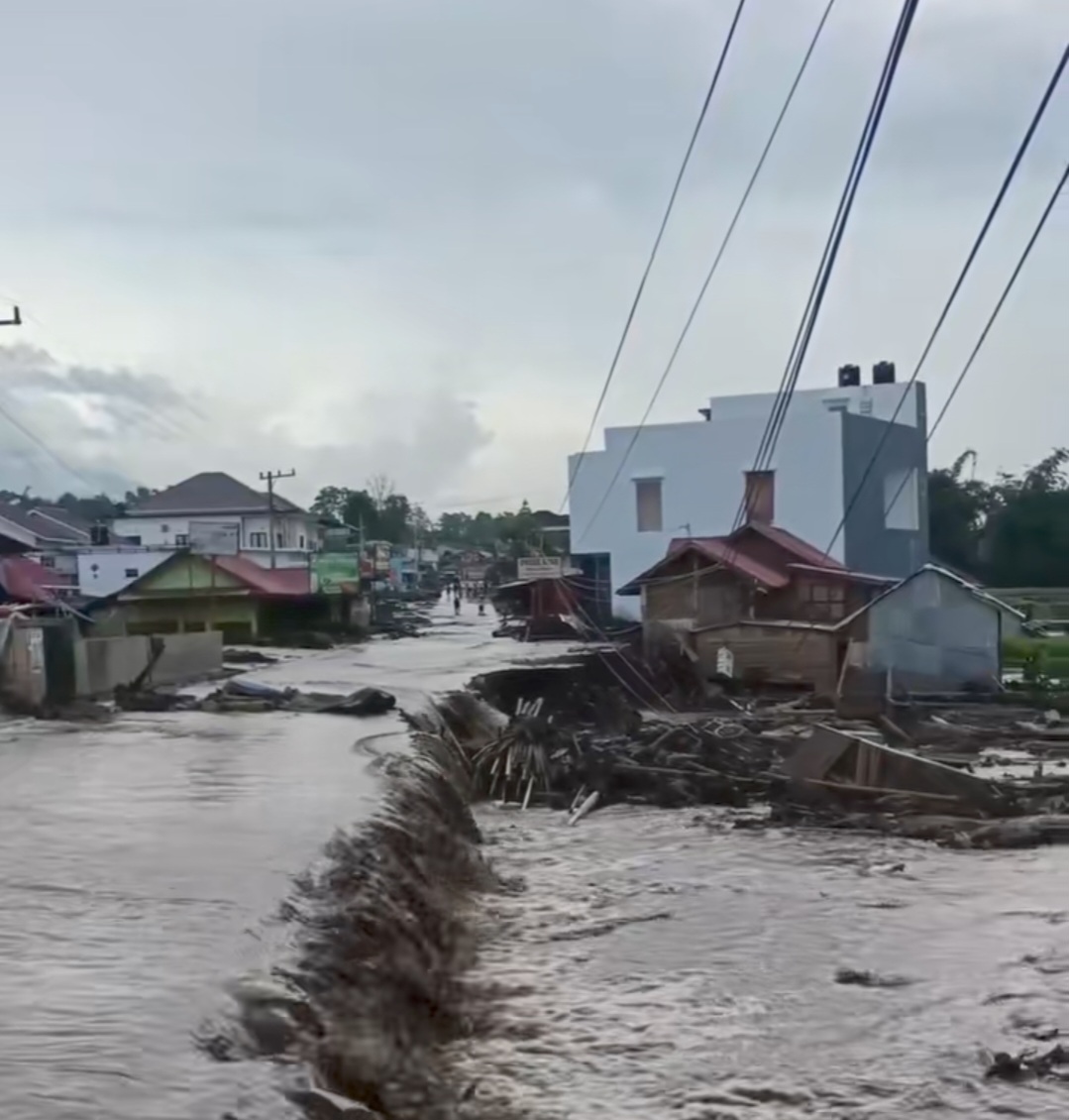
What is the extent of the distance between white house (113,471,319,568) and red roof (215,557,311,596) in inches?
304

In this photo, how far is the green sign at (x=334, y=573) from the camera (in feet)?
186

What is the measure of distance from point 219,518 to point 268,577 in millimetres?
15459

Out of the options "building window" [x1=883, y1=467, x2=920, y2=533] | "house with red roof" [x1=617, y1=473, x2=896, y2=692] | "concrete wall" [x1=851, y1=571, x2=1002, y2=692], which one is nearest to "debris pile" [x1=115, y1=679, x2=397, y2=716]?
"house with red roof" [x1=617, y1=473, x2=896, y2=692]

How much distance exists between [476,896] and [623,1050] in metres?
4.99

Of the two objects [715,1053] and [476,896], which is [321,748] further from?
[715,1053]

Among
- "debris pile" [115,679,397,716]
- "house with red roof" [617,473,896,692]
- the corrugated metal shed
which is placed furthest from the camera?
"house with red roof" [617,473,896,692]

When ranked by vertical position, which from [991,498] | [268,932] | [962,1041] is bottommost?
[962,1041]

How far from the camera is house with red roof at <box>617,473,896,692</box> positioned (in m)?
38.0

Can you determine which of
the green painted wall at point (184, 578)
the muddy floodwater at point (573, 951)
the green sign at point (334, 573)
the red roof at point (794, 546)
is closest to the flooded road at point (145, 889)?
the muddy floodwater at point (573, 951)

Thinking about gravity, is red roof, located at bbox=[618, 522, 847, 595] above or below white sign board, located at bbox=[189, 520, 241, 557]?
below

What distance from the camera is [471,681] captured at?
32438mm

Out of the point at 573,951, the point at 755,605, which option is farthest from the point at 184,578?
the point at 573,951

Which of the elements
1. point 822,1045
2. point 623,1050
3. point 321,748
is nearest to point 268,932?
point 623,1050

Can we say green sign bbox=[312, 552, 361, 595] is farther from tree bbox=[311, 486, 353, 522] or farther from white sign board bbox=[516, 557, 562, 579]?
tree bbox=[311, 486, 353, 522]
